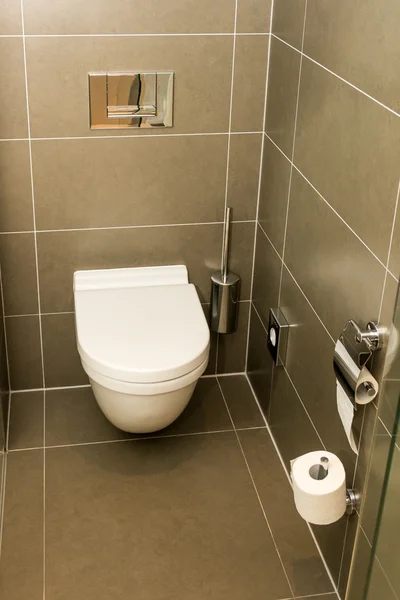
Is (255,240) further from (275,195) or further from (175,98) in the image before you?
(175,98)

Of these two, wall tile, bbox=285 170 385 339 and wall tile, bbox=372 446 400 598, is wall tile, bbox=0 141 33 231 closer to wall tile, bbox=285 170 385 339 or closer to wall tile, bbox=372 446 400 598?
wall tile, bbox=285 170 385 339

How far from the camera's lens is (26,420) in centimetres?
262

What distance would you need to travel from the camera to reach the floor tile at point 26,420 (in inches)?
99.6

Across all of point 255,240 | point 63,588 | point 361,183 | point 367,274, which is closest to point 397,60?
point 361,183

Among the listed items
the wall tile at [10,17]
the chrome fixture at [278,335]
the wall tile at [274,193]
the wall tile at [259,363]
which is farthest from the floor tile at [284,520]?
the wall tile at [10,17]

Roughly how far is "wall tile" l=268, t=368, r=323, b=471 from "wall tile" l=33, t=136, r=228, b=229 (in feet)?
2.02

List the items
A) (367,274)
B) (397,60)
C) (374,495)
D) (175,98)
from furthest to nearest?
(175,98) → (367,274) → (397,60) → (374,495)

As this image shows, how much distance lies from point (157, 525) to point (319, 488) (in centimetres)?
63

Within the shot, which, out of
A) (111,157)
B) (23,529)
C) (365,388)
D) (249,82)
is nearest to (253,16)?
(249,82)

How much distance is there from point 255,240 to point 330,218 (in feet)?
2.47

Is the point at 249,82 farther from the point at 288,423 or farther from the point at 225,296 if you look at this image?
the point at 288,423

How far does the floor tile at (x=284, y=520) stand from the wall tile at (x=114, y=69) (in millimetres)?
1038

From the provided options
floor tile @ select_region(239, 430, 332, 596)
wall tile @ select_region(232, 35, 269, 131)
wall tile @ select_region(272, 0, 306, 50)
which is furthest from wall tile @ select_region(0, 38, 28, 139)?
floor tile @ select_region(239, 430, 332, 596)

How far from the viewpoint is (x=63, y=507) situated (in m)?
2.28
